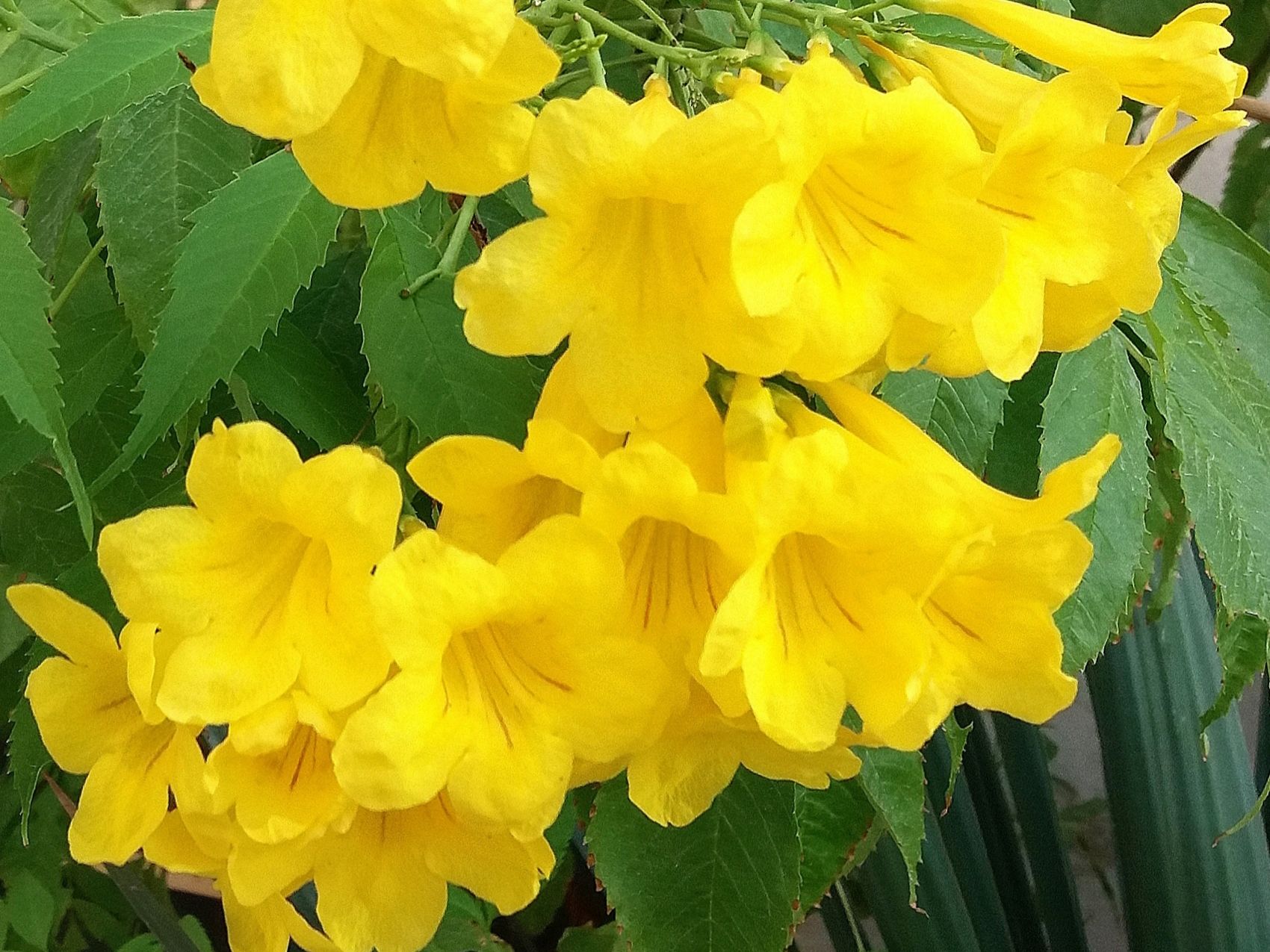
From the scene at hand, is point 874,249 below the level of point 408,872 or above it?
above

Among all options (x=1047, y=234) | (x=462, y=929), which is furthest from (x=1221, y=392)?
(x=462, y=929)

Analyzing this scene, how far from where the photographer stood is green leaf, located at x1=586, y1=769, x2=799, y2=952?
383 millimetres

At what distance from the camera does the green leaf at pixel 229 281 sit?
1.05 ft

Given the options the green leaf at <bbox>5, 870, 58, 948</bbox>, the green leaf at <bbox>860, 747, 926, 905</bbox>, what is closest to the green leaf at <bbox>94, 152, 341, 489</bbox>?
the green leaf at <bbox>860, 747, 926, 905</bbox>

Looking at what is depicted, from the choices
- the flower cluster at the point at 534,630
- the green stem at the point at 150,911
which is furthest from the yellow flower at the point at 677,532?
the green stem at the point at 150,911

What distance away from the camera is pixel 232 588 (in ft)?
0.97

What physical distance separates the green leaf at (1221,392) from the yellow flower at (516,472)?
8.3 inches

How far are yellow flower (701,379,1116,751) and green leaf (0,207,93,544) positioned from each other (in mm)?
185

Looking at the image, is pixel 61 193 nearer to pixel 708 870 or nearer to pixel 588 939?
pixel 708 870

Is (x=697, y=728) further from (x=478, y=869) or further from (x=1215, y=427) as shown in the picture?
(x=1215, y=427)

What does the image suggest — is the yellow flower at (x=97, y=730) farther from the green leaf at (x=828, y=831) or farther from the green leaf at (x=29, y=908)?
the green leaf at (x=29, y=908)

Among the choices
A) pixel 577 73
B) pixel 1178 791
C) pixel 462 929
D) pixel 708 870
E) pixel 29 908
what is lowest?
pixel 29 908

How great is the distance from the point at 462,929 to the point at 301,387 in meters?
0.42

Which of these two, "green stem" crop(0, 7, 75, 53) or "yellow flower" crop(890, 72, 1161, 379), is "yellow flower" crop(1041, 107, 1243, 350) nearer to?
"yellow flower" crop(890, 72, 1161, 379)
